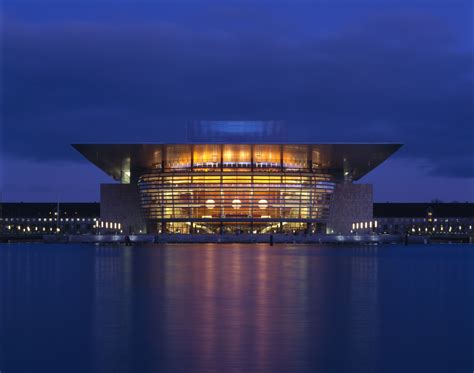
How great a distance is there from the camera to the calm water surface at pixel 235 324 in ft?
32.4

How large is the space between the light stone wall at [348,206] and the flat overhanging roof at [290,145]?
229 cm

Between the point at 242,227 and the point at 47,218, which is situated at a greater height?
the point at 47,218

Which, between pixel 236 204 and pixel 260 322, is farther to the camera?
pixel 236 204

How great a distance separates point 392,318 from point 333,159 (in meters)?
60.3

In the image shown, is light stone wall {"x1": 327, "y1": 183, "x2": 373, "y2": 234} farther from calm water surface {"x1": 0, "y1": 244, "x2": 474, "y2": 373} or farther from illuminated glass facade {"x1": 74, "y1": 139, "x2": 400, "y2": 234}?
calm water surface {"x1": 0, "y1": 244, "x2": 474, "y2": 373}

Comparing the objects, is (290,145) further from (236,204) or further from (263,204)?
(236,204)

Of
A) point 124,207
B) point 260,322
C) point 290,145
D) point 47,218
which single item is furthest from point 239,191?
point 47,218

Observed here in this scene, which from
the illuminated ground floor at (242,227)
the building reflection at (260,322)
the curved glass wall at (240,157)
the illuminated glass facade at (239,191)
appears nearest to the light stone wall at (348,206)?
the illuminated ground floor at (242,227)

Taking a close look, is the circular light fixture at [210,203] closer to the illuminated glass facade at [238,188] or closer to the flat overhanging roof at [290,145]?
the illuminated glass facade at [238,188]

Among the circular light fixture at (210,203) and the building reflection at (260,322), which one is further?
the circular light fixture at (210,203)

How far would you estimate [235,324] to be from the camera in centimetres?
1280

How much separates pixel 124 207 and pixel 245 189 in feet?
46.2

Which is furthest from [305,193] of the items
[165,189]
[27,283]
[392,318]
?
[392,318]

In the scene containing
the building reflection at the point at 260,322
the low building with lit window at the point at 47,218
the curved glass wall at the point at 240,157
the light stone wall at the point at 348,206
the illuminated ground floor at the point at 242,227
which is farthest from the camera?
the low building with lit window at the point at 47,218
